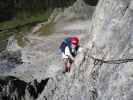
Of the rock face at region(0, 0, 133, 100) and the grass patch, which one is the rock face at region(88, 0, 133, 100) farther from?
the grass patch

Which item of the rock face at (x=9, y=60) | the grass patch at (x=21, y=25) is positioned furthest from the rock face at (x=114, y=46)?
the grass patch at (x=21, y=25)

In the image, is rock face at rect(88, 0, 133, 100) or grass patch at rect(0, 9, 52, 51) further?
grass patch at rect(0, 9, 52, 51)

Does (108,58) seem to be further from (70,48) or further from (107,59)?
(70,48)

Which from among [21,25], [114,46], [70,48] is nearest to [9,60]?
[21,25]

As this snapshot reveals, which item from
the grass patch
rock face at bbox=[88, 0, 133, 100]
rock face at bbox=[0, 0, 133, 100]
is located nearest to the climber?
rock face at bbox=[0, 0, 133, 100]

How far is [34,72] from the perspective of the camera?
87.4ft

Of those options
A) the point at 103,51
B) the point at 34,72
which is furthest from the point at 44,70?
the point at 103,51

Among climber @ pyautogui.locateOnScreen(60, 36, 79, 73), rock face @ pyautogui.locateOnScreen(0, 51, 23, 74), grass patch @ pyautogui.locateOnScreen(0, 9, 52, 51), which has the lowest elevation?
grass patch @ pyautogui.locateOnScreen(0, 9, 52, 51)

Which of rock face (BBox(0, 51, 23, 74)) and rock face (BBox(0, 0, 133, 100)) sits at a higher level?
rock face (BBox(0, 0, 133, 100))

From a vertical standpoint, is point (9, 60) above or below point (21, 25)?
above

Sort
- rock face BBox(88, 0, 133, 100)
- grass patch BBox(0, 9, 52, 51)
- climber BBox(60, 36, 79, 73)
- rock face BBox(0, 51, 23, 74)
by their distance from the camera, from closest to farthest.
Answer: rock face BBox(88, 0, 133, 100) < climber BBox(60, 36, 79, 73) < rock face BBox(0, 51, 23, 74) < grass patch BBox(0, 9, 52, 51)

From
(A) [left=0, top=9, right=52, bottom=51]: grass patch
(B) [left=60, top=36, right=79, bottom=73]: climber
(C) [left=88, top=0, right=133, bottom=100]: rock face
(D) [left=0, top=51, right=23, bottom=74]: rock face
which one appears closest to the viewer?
(C) [left=88, top=0, right=133, bottom=100]: rock face

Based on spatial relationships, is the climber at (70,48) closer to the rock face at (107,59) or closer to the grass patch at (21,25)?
the rock face at (107,59)

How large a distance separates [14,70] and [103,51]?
1362 centimetres
